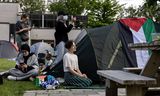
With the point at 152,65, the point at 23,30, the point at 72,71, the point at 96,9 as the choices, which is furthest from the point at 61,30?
the point at 96,9

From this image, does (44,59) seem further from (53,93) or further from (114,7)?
(114,7)

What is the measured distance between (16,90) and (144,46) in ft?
11.8

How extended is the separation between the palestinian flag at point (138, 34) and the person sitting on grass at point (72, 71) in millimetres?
1670

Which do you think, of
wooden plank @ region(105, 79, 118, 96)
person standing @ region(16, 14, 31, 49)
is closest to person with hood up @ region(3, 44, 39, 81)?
person standing @ region(16, 14, 31, 49)

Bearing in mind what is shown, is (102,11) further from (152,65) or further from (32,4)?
(152,65)

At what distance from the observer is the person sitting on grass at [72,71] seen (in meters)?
9.16

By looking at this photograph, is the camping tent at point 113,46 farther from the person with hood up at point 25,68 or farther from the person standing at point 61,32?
the person with hood up at point 25,68

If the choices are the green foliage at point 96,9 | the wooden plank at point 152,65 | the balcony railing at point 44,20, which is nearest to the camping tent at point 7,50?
the wooden plank at point 152,65

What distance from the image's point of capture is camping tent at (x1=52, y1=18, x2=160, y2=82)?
10250 millimetres

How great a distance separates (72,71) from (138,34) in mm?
2456

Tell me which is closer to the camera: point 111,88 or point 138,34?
point 111,88

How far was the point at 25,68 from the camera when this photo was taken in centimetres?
1033

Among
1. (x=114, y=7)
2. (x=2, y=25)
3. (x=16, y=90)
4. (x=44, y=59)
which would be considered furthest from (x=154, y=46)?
(x=114, y=7)

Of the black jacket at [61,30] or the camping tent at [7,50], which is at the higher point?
the black jacket at [61,30]
